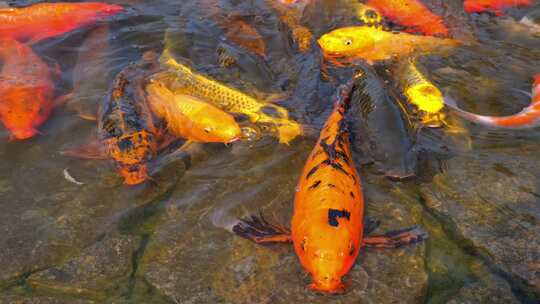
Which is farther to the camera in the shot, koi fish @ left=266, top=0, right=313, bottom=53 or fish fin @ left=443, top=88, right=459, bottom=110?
koi fish @ left=266, top=0, right=313, bottom=53

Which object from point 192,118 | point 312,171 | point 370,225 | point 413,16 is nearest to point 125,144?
point 192,118

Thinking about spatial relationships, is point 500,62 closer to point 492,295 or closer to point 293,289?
point 492,295

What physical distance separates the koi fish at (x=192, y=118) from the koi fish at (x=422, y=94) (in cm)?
222

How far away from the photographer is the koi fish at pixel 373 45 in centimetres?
696

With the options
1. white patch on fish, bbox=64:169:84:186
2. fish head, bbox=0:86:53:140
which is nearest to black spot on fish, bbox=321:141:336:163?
white patch on fish, bbox=64:169:84:186

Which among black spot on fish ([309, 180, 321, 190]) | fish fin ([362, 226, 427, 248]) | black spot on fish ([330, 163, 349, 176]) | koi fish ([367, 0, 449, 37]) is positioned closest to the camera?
fish fin ([362, 226, 427, 248])

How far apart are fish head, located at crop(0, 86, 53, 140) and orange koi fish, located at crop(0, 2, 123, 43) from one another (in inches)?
87.7

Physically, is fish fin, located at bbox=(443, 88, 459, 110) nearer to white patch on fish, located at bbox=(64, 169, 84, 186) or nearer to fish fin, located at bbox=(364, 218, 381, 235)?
fish fin, located at bbox=(364, 218, 381, 235)

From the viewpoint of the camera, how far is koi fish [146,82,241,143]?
17.0 feet

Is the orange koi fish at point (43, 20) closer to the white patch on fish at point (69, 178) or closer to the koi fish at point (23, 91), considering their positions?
the koi fish at point (23, 91)

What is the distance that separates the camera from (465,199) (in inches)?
171

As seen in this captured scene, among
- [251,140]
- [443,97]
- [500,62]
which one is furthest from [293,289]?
[500,62]

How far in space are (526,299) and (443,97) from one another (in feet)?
9.88

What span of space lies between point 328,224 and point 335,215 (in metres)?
0.11
